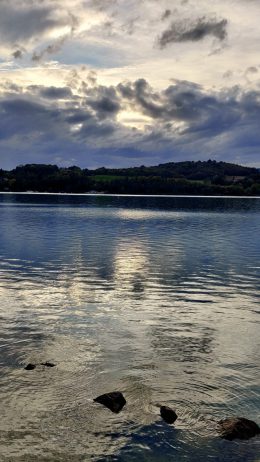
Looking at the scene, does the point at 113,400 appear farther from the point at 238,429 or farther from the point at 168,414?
the point at 238,429

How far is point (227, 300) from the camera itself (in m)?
44.5

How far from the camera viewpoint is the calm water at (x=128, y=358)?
19.3 m

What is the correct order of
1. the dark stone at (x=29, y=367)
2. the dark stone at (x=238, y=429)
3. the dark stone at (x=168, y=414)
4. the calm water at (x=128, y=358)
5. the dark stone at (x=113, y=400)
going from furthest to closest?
the dark stone at (x=29, y=367) → the dark stone at (x=113, y=400) → the dark stone at (x=168, y=414) → the dark stone at (x=238, y=429) → the calm water at (x=128, y=358)

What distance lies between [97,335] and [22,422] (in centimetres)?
1269

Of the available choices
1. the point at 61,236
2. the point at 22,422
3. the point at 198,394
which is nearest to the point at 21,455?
the point at 22,422

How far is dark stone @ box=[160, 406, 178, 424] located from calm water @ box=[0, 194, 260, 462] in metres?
0.34

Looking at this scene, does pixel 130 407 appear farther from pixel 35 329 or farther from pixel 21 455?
pixel 35 329

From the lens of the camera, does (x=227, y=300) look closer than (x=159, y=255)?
Yes

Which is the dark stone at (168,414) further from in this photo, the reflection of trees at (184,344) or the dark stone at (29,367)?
the dark stone at (29,367)

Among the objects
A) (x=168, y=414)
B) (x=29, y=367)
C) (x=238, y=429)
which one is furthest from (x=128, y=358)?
(x=238, y=429)

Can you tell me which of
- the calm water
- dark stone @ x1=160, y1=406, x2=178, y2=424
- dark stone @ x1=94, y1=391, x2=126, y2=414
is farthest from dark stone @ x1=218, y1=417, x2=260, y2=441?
dark stone @ x1=94, y1=391, x2=126, y2=414

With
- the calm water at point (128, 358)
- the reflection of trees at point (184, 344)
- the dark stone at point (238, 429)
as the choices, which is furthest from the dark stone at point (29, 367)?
the dark stone at point (238, 429)

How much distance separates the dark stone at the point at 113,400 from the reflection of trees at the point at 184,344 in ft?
22.2

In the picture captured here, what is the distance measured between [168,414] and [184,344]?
34.0 feet
